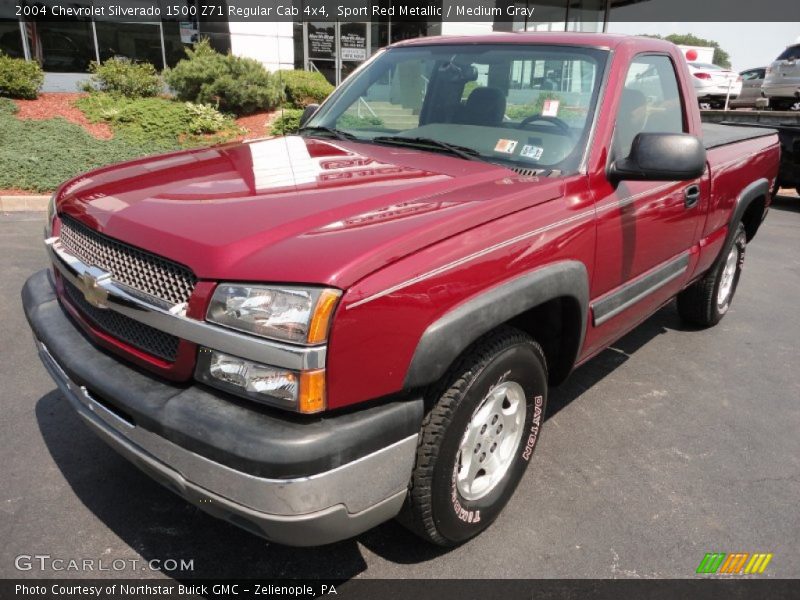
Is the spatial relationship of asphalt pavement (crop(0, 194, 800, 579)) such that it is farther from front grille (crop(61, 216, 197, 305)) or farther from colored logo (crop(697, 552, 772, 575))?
front grille (crop(61, 216, 197, 305))

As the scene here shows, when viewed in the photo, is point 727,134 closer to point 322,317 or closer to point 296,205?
point 296,205

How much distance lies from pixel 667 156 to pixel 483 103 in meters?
0.95

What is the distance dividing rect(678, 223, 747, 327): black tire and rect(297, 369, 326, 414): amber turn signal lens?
355 centimetres

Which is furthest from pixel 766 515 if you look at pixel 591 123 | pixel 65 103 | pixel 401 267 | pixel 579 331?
pixel 65 103

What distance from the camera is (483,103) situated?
3090 millimetres

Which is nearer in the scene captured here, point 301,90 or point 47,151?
point 47,151

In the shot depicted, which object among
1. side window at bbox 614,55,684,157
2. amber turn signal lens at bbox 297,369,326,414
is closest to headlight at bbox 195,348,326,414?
amber turn signal lens at bbox 297,369,326,414

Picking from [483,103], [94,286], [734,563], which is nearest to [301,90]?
[483,103]

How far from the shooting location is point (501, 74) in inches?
123

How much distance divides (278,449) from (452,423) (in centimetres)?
65

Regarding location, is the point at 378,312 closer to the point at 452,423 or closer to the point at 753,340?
the point at 452,423

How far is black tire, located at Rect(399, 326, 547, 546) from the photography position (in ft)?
6.82

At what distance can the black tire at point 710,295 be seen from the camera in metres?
4.48

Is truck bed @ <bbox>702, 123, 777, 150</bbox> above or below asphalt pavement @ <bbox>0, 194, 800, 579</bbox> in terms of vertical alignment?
above
